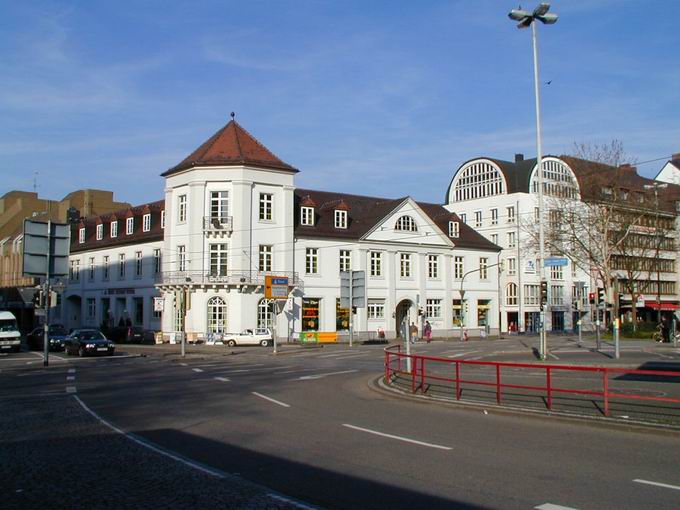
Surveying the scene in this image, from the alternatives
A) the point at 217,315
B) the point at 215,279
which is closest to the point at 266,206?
the point at 215,279

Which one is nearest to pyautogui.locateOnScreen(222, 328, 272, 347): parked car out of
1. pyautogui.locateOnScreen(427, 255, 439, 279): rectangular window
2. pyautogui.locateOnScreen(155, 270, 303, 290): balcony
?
pyautogui.locateOnScreen(155, 270, 303, 290): balcony

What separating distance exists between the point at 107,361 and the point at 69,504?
28947mm

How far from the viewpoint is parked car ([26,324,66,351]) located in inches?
1866

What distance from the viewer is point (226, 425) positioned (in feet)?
41.8

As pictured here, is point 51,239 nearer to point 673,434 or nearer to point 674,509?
point 673,434

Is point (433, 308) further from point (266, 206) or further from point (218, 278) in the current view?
point (218, 278)

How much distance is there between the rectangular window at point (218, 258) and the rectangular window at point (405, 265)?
55.3 ft

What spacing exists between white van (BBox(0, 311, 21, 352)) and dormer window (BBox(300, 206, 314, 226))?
23.8 metres

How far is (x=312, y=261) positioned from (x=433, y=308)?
543 inches

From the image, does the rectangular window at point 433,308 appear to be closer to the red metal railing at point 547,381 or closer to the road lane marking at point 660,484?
the red metal railing at point 547,381

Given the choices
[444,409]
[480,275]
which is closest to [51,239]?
[444,409]

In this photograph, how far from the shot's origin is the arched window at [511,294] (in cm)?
8300

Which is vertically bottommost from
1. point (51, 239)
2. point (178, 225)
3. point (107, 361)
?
point (107, 361)

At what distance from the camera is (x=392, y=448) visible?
34.0ft
